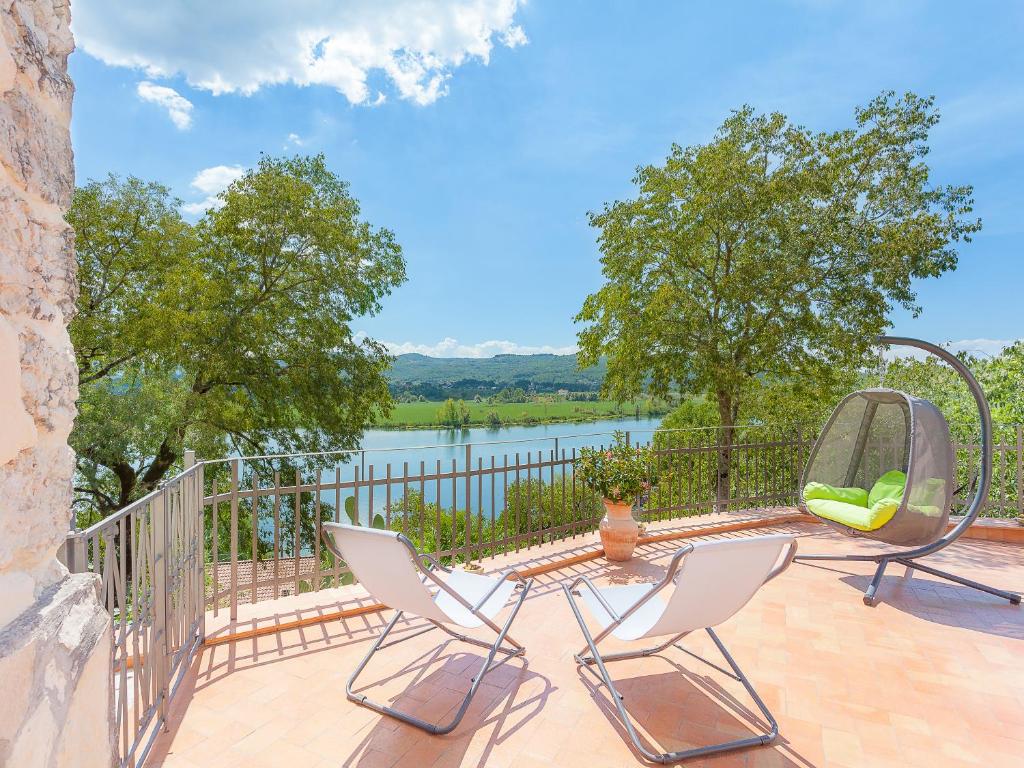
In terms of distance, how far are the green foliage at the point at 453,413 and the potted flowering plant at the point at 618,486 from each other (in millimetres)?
12229

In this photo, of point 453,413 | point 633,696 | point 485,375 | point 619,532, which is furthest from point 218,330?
point 633,696

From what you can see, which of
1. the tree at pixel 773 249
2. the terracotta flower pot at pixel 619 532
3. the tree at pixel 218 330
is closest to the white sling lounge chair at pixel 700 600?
the terracotta flower pot at pixel 619 532

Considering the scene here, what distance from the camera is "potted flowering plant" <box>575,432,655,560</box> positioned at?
447cm

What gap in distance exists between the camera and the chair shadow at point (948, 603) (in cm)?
338

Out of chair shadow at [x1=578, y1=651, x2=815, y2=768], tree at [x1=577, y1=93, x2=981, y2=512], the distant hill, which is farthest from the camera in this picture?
the distant hill

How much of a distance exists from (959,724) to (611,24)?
30.0 ft

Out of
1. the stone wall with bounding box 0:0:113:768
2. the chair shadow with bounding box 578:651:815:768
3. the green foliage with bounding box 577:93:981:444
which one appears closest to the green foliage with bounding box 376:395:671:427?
the green foliage with bounding box 577:93:981:444

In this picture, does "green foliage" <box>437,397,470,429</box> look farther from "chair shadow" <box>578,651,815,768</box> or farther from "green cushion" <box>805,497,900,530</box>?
"chair shadow" <box>578,651,815,768</box>

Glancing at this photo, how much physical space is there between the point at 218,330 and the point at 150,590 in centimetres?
1087

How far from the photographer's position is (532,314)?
1832 inches

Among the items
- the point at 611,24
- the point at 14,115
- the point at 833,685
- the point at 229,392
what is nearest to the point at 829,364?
the point at 611,24

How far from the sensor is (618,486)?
4.48 metres

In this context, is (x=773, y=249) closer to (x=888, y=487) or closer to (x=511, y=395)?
(x=888, y=487)

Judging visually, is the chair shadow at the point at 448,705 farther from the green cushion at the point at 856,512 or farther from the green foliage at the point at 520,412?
the green foliage at the point at 520,412
